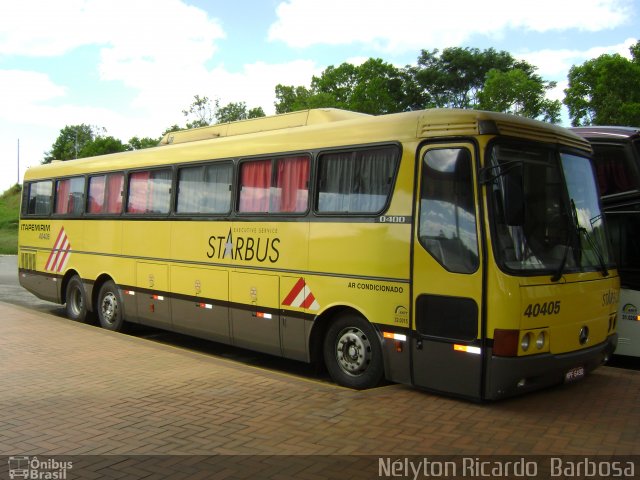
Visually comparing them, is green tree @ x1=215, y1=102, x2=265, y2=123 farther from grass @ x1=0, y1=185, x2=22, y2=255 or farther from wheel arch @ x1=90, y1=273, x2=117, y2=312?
wheel arch @ x1=90, y1=273, x2=117, y2=312

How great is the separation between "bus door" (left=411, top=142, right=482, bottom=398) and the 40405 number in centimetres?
45

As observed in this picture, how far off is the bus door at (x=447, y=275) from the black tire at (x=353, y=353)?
611mm

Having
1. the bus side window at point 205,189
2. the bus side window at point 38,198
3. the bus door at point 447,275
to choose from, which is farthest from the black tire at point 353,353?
the bus side window at point 38,198

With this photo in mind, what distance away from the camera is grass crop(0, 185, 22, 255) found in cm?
4112

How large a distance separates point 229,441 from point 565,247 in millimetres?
3795

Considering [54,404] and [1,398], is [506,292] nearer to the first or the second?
[54,404]

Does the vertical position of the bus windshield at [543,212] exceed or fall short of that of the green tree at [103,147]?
it falls short

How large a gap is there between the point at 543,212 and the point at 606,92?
2503 cm

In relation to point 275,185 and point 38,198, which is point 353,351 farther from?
point 38,198

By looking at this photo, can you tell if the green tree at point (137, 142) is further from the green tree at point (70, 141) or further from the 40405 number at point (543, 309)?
the 40405 number at point (543, 309)

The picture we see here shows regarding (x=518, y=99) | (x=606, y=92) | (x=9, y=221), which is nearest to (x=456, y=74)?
(x=518, y=99)

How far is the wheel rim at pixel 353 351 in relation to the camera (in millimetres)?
7027

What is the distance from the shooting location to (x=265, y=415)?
5863mm

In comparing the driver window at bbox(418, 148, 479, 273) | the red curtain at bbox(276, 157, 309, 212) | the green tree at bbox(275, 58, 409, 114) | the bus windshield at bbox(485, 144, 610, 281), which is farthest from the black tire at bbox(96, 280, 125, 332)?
the green tree at bbox(275, 58, 409, 114)
